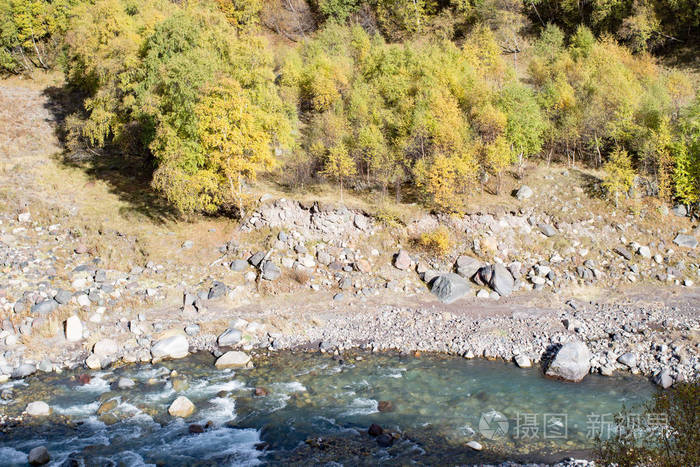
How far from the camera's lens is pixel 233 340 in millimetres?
27859

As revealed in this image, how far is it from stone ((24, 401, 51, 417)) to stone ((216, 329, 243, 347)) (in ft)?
27.6

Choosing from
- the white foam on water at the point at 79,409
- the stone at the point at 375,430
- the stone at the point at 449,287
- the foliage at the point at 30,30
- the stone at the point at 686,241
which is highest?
the foliage at the point at 30,30

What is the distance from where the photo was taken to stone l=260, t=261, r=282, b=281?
32.3 metres

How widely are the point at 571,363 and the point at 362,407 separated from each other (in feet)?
33.3

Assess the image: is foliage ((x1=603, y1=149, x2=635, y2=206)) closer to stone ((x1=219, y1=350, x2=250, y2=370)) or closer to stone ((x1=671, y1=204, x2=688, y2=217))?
stone ((x1=671, y1=204, x2=688, y2=217))

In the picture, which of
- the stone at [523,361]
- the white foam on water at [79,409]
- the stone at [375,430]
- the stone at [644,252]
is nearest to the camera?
the stone at [375,430]

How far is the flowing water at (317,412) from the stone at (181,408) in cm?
33

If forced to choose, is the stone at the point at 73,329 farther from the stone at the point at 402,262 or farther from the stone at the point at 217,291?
the stone at the point at 402,262

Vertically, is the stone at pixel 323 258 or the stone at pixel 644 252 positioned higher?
the stone at pixel 644 252

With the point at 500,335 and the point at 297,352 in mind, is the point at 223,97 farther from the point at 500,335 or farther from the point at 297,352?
the point at 500,335

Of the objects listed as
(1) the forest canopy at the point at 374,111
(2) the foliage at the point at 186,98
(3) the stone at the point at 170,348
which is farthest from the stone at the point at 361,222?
(3) the stone at the point at 170,348

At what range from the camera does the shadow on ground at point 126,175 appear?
38.2 meters

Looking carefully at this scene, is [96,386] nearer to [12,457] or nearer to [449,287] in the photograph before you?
[12,457]

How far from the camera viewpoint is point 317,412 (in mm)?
22375
